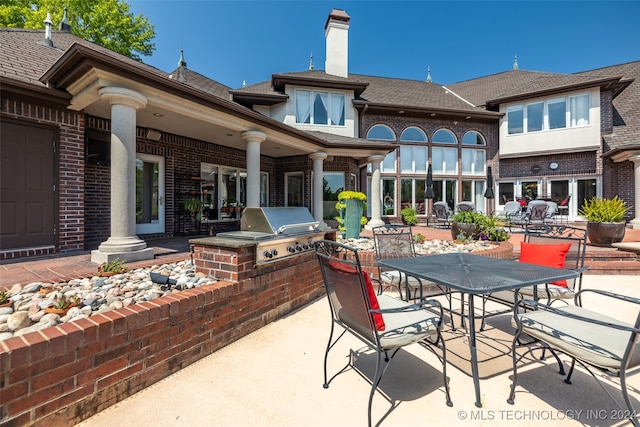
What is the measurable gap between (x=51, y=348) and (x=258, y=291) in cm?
172

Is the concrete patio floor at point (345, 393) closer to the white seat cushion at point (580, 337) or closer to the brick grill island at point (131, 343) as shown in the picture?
the brick grill island at point (131, 343)

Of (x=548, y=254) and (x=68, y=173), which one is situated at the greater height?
(x=68, y=173)

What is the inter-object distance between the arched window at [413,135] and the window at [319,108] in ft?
12.0

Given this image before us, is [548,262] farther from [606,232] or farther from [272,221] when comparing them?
[606,232]

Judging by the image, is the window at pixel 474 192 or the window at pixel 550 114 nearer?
the window at pixel 550 114

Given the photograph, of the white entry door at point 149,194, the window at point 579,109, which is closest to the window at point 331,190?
the white entry door at point 149,194

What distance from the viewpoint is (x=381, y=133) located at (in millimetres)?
13727

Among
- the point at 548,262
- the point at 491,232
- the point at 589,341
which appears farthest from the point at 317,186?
the point at 589,341

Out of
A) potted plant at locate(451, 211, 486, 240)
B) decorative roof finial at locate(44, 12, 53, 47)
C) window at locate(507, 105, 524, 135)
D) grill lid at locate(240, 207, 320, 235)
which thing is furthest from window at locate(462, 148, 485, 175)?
decorative roof finial at locate(44, 12, 53, 47)

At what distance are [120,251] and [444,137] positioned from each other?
1471cm

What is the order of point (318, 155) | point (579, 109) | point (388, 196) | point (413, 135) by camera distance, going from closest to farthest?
point (318, 155)
point (579, 109)
point (388, 196)
point (413, 135)

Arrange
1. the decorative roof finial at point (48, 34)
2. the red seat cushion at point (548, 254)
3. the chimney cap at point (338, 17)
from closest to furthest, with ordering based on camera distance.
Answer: the red seat cushion at point (548, 254), the decorative roof finial at point (48, 34), the chimney cap at point (338, 17)

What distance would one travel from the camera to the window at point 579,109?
1294 centimetres

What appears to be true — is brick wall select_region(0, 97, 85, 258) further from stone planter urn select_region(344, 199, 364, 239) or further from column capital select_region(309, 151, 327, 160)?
column capital select_region(309, 151, 327, 160)
